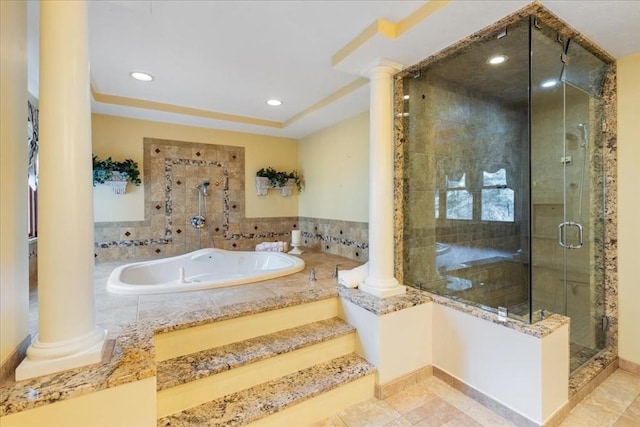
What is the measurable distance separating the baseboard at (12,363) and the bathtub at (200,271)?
3.25 ft

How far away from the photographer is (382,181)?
7.20ft

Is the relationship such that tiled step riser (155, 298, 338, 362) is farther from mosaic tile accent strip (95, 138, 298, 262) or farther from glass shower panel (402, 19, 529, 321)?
mosaic tile accent strip (95, 138, 298, 262)

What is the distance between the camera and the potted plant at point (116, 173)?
10.8 ft

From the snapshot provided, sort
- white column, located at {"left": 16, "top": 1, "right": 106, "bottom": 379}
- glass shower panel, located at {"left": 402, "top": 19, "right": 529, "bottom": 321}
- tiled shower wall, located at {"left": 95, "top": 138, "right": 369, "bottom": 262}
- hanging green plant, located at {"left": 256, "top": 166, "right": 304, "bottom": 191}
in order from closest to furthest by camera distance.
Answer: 1. white column, located at {"left": 16, "top": 1, "right": 106, "bottom": 379}
2. glass shower panel, located at {"left": 402, "top": 19, "right": 529, "bottom": 321}
3. tiled shower wall, located at {"left": 95, "top": 138, "right": 369, "bottom": 262}
4. hanging green plant, located at {"left": 256, "top": 166, "right": 304, "bottom": 191}

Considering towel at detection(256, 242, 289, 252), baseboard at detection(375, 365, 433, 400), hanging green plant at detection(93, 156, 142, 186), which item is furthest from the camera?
towel at detection(256, 242, 289, 252)

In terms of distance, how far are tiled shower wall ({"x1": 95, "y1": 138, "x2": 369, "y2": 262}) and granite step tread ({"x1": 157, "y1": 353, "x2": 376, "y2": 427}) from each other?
5.20 ft

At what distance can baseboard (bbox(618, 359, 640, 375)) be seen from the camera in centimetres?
209

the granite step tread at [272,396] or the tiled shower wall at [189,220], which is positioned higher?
the tiled shower wall at [189,220]

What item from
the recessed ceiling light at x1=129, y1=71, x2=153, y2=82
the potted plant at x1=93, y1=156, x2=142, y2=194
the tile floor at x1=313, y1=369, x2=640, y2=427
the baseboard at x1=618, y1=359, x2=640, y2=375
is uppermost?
the recessed ceiling light at x1=129, y1=71, x2=153, y2=82

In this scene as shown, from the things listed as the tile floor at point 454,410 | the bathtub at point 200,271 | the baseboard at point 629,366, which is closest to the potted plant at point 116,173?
the bathtub at point 200,271

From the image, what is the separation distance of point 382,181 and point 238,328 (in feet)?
4.72

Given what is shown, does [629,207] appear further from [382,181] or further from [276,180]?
[276,180]

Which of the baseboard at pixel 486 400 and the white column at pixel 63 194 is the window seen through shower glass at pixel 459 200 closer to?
the baseboard at pixel 486 400

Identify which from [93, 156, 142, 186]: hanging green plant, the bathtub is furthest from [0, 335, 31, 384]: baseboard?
[93, 156, 142, 186]: hanging green plant
